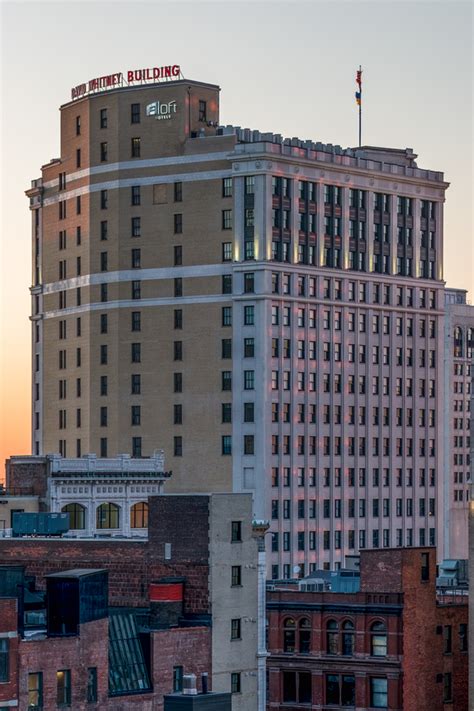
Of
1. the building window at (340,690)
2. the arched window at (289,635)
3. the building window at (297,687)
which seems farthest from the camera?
the arched window at (289,635)

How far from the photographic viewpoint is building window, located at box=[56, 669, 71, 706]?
127812 mm

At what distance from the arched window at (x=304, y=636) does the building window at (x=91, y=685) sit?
3393cm

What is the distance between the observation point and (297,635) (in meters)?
163

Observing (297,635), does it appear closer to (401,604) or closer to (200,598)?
(401,604)

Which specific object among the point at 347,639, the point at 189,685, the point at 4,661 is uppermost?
the point at 4,661

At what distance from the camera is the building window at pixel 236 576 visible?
145750 mm

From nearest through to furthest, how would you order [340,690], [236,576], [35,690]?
[35,690] < [236,576] < [340,690]

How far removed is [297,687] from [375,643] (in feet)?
22.7

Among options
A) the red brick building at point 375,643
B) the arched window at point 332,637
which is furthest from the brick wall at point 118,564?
the arched window at point 332,637

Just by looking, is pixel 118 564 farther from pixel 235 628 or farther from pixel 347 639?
pixel 347 639

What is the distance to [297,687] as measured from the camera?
163 m

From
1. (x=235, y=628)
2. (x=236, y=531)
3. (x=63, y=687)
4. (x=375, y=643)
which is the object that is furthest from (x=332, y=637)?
(x=63, y=687)

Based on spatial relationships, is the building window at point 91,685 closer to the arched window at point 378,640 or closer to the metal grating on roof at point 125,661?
the metal grating on roof at point 125,661

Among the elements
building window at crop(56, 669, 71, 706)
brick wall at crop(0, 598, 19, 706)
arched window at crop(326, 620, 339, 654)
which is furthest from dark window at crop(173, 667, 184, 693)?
arched window at crop(326, 620, 339, 654)
